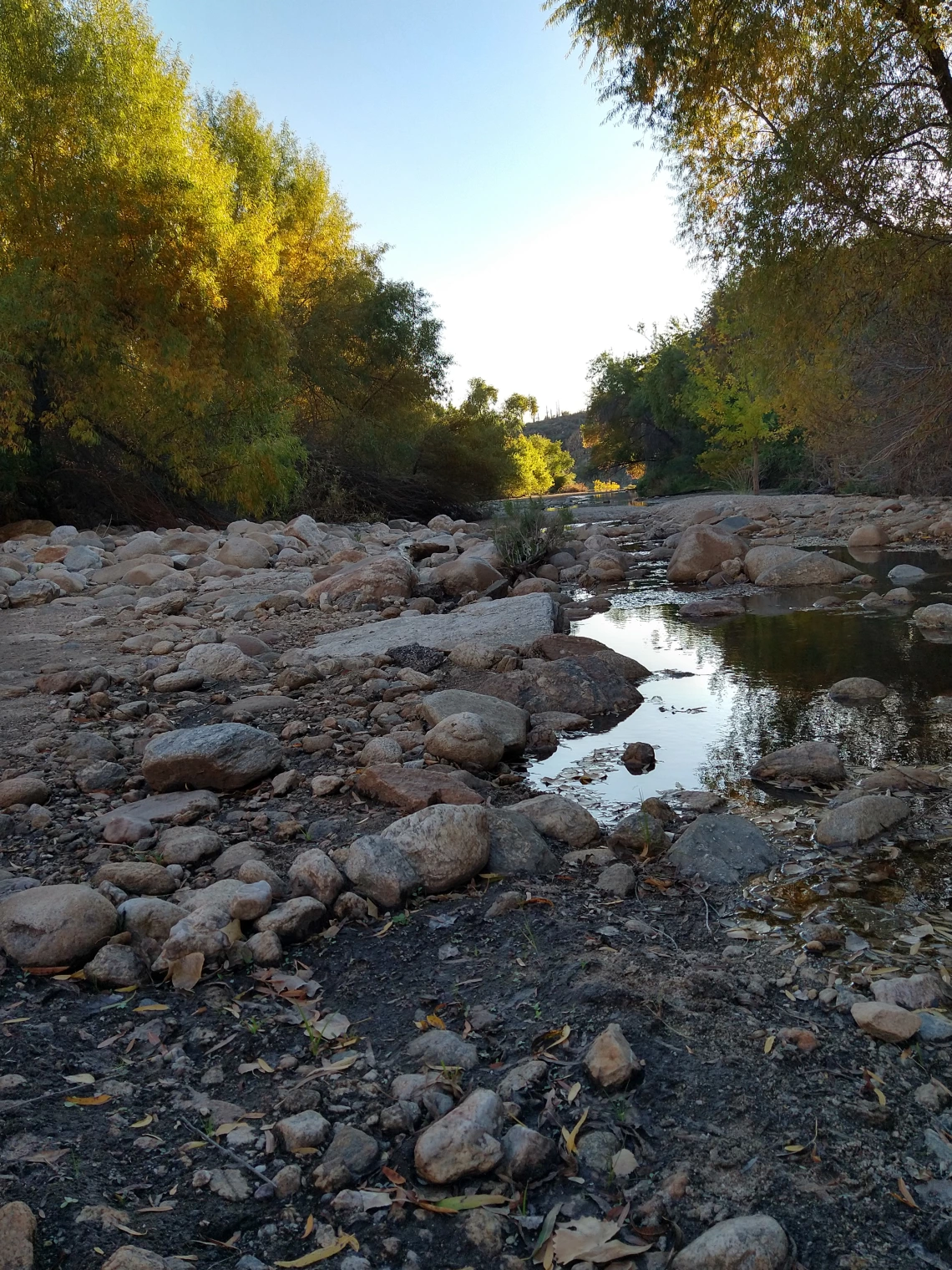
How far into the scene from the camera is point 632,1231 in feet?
5.22

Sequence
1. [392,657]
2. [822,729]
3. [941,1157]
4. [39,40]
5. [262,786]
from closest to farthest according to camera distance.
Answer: [941,1157] → [262,786] → [822,729] → [392,657] → [39,40]

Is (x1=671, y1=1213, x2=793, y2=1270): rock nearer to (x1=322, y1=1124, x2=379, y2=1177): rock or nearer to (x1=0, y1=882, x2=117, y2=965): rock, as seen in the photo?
(x1=322, y1=1124, x2=379, y2=1177): rock

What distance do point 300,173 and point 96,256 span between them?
1222 cm

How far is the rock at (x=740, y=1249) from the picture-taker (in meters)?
1.49

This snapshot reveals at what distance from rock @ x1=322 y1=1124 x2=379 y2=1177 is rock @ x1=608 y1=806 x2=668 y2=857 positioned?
5.93 feet

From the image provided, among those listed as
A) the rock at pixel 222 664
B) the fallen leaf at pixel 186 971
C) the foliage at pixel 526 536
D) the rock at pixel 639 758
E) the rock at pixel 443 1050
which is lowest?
the rock at pixel 639 758

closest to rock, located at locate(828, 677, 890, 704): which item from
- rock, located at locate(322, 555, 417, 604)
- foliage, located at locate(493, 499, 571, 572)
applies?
rock, located at locate(322, 555, 417, 604)

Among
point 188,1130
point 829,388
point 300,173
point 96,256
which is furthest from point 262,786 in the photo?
point 300,173

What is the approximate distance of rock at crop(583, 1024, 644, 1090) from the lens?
197cm

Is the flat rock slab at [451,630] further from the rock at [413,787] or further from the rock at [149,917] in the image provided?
the rock at [149,917]

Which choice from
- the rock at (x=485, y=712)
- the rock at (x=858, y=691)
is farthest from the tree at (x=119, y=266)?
the rock at (x=858, y=691)

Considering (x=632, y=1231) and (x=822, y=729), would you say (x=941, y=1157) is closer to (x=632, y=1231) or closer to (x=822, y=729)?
(x=632, y=1231)

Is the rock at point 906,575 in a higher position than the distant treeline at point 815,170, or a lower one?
lower

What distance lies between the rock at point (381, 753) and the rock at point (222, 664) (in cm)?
178
